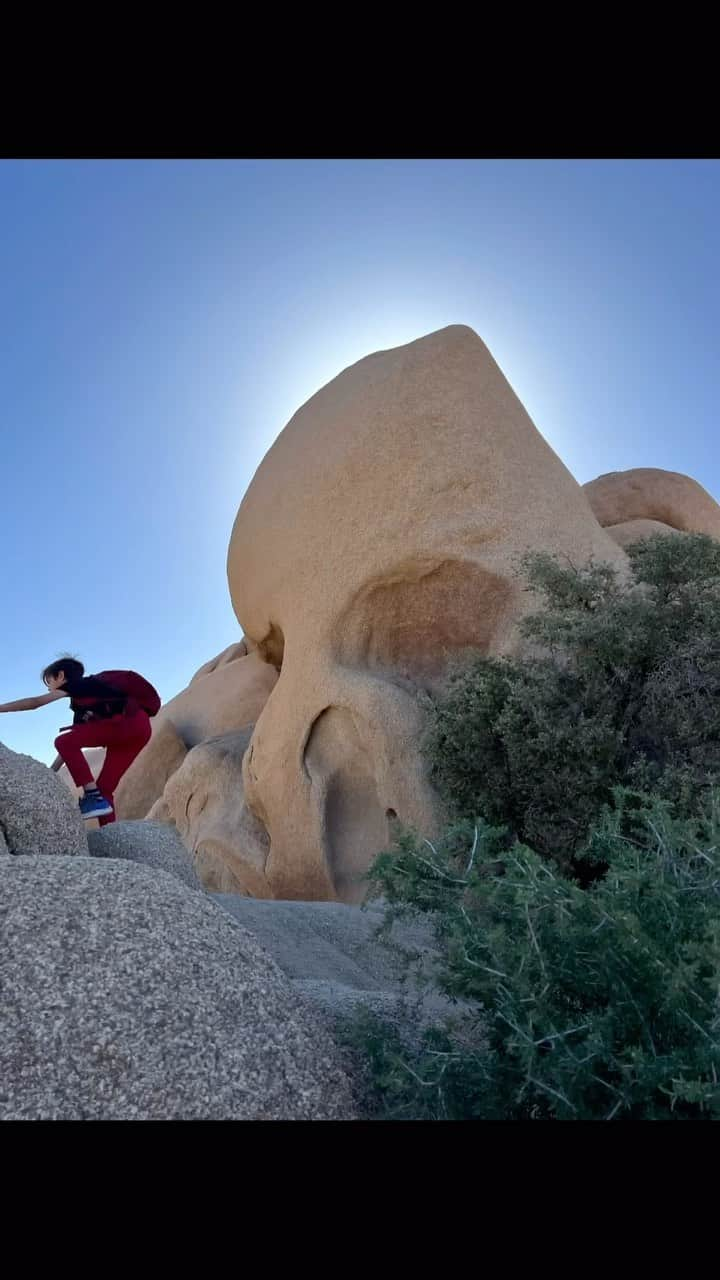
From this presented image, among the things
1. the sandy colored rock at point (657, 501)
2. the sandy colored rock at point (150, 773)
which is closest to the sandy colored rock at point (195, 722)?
the sandy colored rock at point (150, 773)

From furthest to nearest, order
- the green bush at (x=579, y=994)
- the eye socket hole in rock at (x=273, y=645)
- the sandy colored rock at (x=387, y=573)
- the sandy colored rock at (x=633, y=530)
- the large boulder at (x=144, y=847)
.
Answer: the sandy colored rock at (x=633, y=530), the eye socket hole in rock at (x=273, y=645), the sandy colored rock at (x=387, y=573), the large boulder at (x=144, y=847), the green bush at (x=579, y=994)

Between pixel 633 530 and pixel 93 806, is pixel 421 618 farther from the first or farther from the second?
pixel 633 530

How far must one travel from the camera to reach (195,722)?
19.7 metres

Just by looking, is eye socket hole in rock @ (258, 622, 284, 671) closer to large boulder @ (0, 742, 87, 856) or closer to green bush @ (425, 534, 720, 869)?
green bush @ (425, 534, 720, 869)

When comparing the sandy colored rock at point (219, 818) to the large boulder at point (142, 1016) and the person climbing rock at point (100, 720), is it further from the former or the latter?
the large boulder at point (142, 1016)

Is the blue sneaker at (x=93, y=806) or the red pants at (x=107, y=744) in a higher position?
the red pants at (x=107, y=744)

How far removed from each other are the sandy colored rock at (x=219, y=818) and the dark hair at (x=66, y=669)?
646 cm

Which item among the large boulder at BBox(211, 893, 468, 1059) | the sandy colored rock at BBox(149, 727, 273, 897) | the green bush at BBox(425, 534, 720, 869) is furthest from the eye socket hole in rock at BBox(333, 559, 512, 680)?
the large boulder at BBox(211, 893, 468, 1059)

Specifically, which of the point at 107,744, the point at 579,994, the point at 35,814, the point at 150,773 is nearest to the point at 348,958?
the point at 107,744

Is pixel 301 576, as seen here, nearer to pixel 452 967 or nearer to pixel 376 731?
pixel 376 731

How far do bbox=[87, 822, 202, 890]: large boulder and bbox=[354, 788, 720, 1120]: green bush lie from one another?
3.41 metres

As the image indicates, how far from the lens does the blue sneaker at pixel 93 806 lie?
7340 millimetres

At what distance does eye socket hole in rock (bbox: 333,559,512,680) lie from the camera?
11.7 meters

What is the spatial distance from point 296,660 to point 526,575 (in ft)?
11.8
